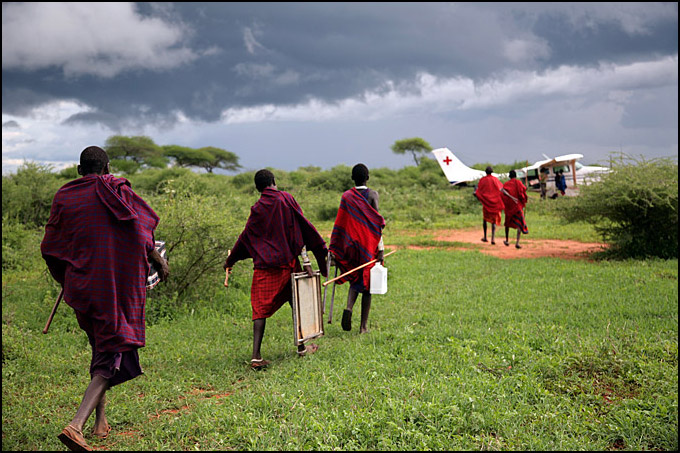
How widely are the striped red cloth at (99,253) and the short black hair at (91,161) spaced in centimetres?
9

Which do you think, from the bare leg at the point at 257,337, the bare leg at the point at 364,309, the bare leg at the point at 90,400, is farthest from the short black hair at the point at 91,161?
the bare leg at the point at 364,309

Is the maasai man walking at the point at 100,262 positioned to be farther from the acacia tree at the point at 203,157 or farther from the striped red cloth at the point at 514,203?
the acacia tree at the point at 203,157

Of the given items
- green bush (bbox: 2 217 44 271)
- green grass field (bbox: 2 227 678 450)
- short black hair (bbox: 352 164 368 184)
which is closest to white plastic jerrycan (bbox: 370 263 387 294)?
green grass field (bbox: 2 227 678 450)

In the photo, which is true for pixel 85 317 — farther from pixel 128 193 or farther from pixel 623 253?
pixel 623 253

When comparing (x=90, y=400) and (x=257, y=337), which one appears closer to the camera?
(x=90, y=400)

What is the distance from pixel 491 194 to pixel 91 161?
1153 centimetres

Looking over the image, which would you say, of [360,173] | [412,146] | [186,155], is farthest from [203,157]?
[360,173]

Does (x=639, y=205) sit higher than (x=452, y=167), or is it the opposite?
(x=452, y=167)

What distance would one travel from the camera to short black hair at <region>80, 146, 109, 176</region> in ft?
12.8

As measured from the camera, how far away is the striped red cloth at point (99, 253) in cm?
380

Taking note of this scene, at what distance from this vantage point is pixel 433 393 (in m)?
4.18

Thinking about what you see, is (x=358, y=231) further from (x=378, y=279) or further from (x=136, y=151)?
(x=136, y=151)

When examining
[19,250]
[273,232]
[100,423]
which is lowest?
[100,423]

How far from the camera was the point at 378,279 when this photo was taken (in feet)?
19.9
